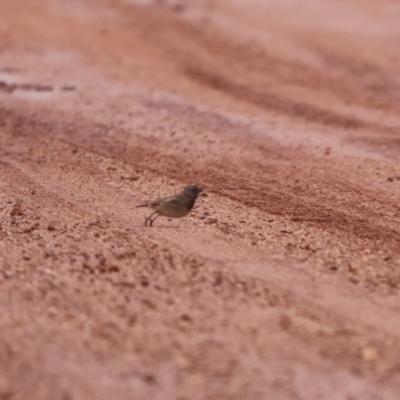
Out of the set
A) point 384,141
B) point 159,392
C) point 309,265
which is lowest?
point 159,392

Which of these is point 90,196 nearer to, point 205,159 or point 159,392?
Result: point 205,159

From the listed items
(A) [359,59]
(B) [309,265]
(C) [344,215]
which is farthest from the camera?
(A) [359,59]

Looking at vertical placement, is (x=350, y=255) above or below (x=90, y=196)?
above

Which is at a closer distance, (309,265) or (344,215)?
(309,265)

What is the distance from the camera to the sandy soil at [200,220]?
3957mm

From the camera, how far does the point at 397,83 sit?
33.1 ft

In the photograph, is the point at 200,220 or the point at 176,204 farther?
the point at 200,220

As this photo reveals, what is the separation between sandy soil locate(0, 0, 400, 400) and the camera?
396 centimetres

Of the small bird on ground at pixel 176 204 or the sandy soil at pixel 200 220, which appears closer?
the sandy soil at pixel 200 220

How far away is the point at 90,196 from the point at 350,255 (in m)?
A: 2.33

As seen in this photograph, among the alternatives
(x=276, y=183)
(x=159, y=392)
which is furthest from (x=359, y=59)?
(x=159, y=392)

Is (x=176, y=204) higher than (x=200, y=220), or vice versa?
(x=176, y=204)

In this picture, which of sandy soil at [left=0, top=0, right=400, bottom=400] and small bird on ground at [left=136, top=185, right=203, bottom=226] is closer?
sandy soil at [left=0, top=0, right=400, bottom=400]

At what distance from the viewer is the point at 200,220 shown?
566 centimetres
